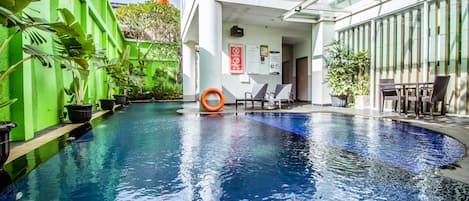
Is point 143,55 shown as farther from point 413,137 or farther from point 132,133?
point 413,137

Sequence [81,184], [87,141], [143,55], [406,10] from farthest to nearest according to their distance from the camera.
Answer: [143,55], [406,10], [87,141], [81,184]

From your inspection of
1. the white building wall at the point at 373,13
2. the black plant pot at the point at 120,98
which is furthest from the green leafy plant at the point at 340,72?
the black plant pot at the point at 120,98

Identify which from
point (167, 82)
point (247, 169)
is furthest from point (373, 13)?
point (167, 82)

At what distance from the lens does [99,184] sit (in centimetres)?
201

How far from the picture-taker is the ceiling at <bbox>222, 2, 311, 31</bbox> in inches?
358

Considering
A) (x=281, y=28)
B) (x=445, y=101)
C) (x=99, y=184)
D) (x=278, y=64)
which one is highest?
(x=281, y=28)

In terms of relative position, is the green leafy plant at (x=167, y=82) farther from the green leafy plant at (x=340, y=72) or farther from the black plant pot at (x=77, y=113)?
the black plant pot at (x=77, y=113)

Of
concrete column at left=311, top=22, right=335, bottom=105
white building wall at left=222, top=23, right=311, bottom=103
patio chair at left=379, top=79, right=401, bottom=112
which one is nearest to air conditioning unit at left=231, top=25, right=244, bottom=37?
white building wall at left=222, top=23, right=311, bottom=103

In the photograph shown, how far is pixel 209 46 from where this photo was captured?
7785mm

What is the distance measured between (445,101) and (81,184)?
7.71 m

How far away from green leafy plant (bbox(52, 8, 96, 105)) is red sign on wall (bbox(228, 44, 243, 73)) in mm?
6143

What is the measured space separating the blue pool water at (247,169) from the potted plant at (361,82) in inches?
195

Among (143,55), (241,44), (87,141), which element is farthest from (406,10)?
(143,55)

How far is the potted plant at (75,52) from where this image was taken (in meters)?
2.93
